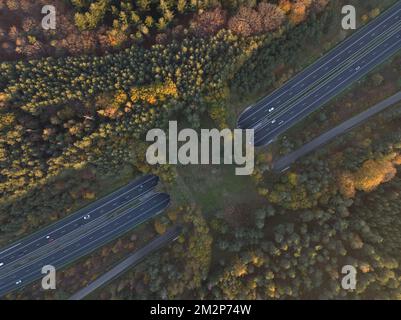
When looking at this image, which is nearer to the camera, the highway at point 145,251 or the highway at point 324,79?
the highway at point 324,79
